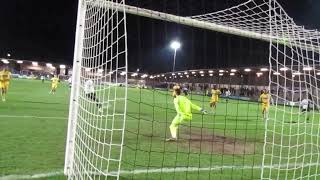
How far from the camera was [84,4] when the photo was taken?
8844 millimetres

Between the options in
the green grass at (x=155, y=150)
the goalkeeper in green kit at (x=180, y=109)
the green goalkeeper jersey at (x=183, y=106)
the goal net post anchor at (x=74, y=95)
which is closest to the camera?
→ the goal net post anchor at (x=74, y=95)

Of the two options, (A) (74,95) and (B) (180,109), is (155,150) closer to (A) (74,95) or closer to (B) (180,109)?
(B) (180,109)

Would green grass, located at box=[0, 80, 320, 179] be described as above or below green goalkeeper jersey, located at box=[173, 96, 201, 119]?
below

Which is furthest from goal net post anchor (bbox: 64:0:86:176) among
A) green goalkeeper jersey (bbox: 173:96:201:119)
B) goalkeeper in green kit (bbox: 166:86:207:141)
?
green goalkeeper jersey (bbox: 173:96:201:119)

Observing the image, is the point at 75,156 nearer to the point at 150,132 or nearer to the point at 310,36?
the point at 310,36

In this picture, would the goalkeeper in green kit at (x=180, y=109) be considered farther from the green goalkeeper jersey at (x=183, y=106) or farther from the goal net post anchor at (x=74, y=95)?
the goal net post anchor at (x=74, y=95)

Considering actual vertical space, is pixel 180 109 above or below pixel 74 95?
below

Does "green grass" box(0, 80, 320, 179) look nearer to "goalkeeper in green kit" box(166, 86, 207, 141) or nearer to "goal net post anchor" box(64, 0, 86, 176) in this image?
"goal net post anchor" box(64, 0, 86, 176)

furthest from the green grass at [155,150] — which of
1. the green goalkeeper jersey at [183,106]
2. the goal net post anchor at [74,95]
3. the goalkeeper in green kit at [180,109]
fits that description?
the green goalkeeper jersey at [183,106]

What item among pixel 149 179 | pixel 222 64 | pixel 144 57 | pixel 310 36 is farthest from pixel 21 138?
pixel 144 57

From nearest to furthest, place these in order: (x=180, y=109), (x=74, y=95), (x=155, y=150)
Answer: (x=74, y=95) → (x=155, y=150) → (x=180, y=109)

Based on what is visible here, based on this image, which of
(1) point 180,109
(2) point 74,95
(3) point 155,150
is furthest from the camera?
(1) point 180,109

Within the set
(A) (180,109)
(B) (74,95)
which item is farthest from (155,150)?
(B) (74,95)

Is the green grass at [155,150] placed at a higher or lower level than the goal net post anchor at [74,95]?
lower
